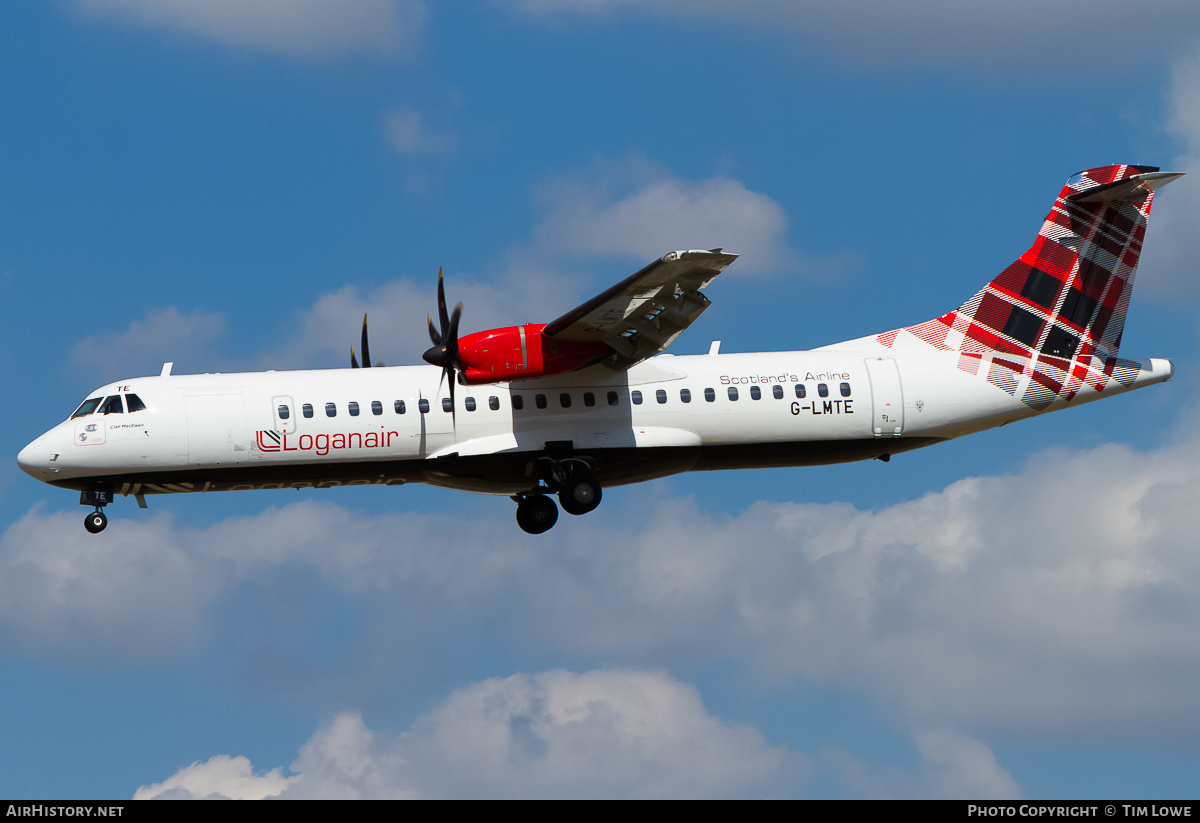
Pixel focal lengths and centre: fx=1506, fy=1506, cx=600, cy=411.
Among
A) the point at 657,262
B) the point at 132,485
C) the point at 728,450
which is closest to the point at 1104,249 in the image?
the point at 728,450

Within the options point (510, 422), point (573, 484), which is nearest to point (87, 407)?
point (510, 422)

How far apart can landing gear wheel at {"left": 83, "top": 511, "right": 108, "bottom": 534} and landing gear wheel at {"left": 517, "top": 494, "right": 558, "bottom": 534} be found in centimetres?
876

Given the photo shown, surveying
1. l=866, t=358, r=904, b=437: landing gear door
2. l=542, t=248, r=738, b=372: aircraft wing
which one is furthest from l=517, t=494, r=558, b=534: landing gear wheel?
l=866, t=358, r=904, b=437: landing gear door

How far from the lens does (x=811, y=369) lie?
32562 millimetres

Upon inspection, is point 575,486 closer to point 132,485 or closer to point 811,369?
point 811,369

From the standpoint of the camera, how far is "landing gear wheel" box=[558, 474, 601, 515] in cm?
3170

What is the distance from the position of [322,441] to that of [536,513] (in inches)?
205

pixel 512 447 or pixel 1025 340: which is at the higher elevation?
pixel 1025 340

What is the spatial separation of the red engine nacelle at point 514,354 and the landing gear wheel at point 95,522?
26.2 feet

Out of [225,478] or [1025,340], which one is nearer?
[225,478]
